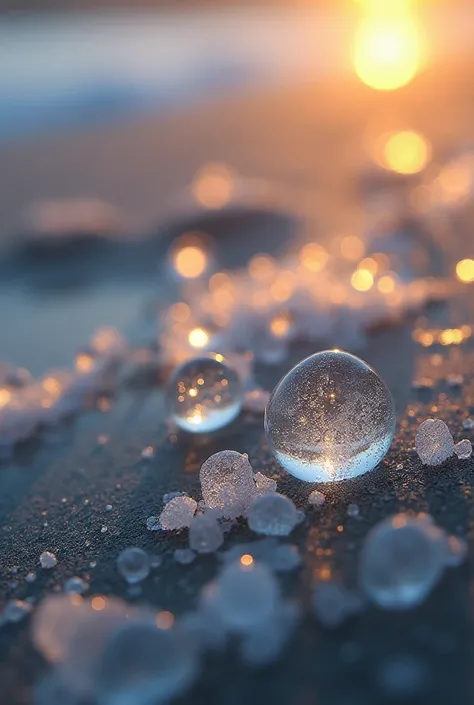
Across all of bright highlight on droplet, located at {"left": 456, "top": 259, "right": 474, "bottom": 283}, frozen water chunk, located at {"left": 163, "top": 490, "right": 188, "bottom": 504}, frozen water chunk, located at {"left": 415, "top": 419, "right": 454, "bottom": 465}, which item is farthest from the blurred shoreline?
frozen water chunk, located at {"left": 415, "top": 419, "right": 454, "bottom": 465}

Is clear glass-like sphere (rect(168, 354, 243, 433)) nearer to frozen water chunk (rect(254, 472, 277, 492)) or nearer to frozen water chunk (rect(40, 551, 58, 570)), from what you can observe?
frozen water chunk (rect(254, 472, 277, 492))

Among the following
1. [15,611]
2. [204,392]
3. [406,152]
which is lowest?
[15,611]

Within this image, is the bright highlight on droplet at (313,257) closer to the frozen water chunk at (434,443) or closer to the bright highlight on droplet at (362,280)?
the bright highlight on droplet at (362,280)

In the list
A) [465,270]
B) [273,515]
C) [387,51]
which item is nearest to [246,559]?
[273,515]

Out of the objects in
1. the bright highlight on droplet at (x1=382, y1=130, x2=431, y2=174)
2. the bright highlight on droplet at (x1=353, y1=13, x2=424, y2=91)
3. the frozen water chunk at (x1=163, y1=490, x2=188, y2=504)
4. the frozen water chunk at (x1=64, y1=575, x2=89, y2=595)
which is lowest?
Result: the frozen water chunk at (x1=64, y1=575, x2=89, y2=595)

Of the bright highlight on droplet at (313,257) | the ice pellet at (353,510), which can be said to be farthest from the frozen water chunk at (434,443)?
the bright highlight on droplet at (313,257)

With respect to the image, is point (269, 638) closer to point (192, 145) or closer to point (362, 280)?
point (362, 280)

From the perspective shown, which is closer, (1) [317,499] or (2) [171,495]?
(1) [317,499]
